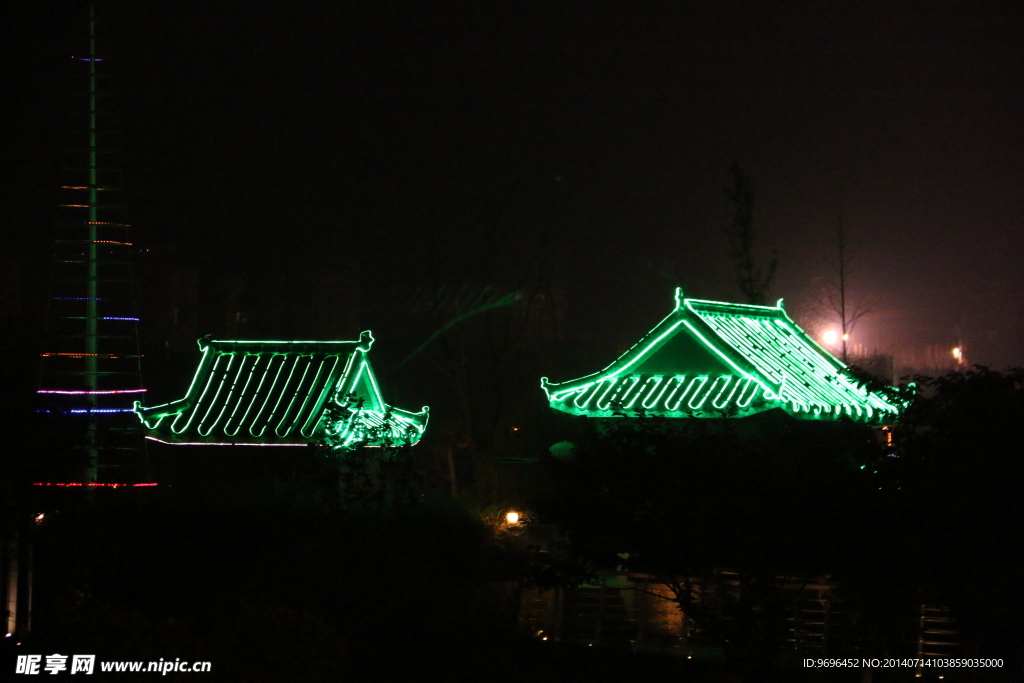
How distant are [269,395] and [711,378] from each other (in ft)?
26.8

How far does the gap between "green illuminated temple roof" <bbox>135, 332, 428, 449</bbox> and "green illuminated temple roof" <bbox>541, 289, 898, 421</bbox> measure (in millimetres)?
3689

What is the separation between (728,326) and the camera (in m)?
18.0

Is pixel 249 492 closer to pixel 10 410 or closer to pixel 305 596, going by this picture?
pixel 305 596

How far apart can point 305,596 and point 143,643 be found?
10.1 feet

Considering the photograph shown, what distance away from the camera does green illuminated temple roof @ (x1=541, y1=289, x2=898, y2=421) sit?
52.6 ft

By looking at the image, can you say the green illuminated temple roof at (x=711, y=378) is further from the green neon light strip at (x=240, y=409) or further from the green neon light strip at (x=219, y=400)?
the green neon light strip at (x=219, y=400)

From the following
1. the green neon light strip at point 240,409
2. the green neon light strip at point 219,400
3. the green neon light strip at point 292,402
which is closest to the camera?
the green neon light strip at point 292,402

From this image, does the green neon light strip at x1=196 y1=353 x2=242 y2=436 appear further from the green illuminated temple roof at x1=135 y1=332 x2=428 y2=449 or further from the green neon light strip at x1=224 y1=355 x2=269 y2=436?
the green neon light strip at x1=224 y1=355 x2=269 y2=436

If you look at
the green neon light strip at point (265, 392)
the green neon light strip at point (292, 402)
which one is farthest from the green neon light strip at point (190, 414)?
the green neon light strip at point (292, 402)

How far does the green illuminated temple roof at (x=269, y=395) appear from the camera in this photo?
61.0 feet

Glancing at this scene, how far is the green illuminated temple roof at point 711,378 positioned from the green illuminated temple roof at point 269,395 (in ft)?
12.1

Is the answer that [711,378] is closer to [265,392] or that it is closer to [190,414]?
[265,392]

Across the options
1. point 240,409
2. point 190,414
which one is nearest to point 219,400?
point 240,409

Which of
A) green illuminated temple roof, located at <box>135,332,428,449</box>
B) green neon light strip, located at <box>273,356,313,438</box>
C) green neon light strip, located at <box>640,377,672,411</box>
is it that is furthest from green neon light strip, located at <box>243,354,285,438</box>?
green neon light strip, located at <box>640,377,672,411</box>
